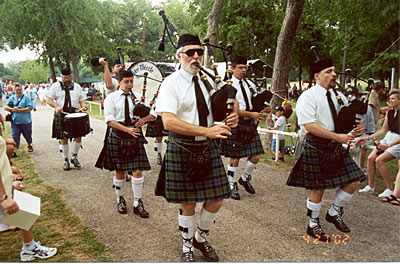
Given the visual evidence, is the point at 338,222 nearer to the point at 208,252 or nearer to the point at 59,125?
the point at 208,252

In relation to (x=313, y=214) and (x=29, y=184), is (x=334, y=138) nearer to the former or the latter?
(x=313, y=214)

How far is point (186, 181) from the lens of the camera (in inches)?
110

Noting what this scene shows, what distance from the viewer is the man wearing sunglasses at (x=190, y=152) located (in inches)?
107

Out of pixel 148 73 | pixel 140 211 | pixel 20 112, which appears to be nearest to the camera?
pixel 140 211

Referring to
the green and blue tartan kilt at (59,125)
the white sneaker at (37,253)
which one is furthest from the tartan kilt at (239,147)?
the green and blue tartan kilt at (59,125)

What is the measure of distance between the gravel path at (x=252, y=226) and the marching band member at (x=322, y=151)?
291mm

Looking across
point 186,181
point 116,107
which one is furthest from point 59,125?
point 186,181

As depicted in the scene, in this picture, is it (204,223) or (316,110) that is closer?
(204,223)

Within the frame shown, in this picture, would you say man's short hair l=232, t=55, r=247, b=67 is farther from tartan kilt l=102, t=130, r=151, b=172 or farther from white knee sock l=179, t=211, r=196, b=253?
white knee sock l=179, t=211, r=196, b=253

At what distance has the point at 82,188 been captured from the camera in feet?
16.1

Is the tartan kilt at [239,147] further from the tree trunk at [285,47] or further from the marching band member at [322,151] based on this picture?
the tree trunk at [285,47]

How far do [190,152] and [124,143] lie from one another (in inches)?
57.8

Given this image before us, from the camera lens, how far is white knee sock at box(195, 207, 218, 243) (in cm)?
286
